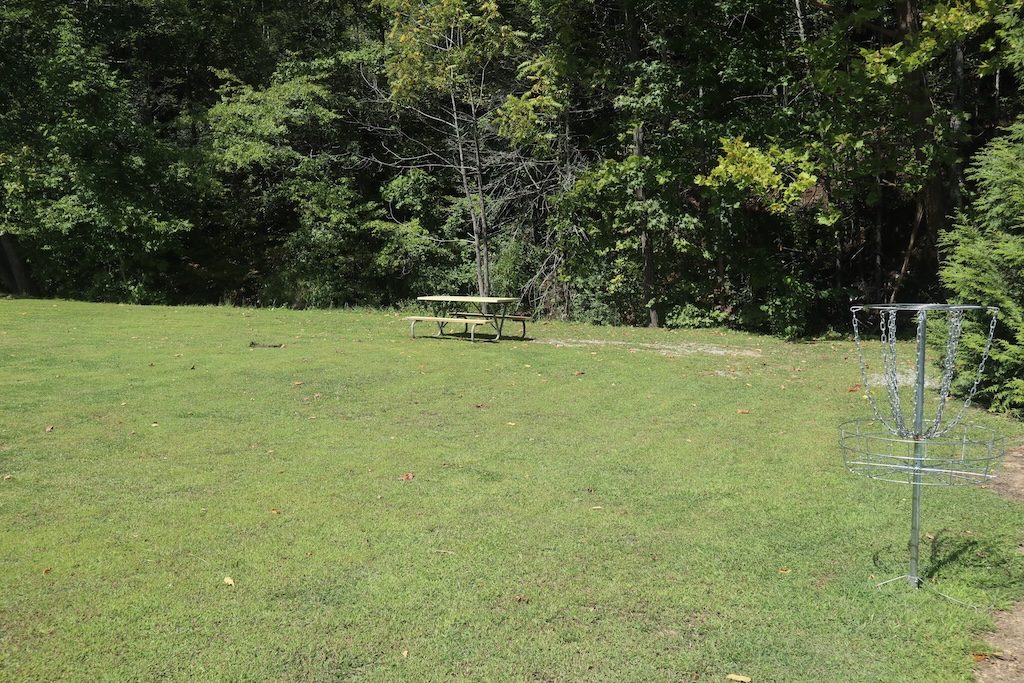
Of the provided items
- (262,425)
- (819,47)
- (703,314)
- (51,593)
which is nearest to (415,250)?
(703,314)

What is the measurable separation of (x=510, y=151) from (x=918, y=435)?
57.2 feet

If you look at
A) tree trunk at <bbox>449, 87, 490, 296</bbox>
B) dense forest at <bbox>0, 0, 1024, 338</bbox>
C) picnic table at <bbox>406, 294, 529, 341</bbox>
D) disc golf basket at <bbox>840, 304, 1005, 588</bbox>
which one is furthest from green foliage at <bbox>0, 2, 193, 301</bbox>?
disc golf basket at <bbox>840, 304, 1005, 588</bbox>

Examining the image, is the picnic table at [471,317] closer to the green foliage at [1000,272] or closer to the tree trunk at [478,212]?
the tree trunk at [478,212]

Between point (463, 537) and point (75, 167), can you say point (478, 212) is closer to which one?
point (75, 167)

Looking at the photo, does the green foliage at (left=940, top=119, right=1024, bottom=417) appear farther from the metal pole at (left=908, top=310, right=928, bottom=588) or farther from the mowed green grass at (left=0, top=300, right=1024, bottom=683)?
the metal pole at (left=908, top=310, right=928, bottom=588)

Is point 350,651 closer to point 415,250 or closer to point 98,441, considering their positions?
point 98,441

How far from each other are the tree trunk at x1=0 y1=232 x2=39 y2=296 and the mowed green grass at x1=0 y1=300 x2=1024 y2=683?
1419 cm

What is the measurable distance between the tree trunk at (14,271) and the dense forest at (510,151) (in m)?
0.07

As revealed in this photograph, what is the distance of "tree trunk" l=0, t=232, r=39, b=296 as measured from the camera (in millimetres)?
21344

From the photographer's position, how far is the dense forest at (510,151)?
47.9 feet

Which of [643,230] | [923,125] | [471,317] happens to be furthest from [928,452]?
[643,230]

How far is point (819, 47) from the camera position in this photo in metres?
13.3

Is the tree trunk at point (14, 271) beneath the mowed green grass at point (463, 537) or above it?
above

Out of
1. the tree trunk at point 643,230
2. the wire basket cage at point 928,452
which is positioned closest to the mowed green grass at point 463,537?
the wire basket cage at point 928,452
